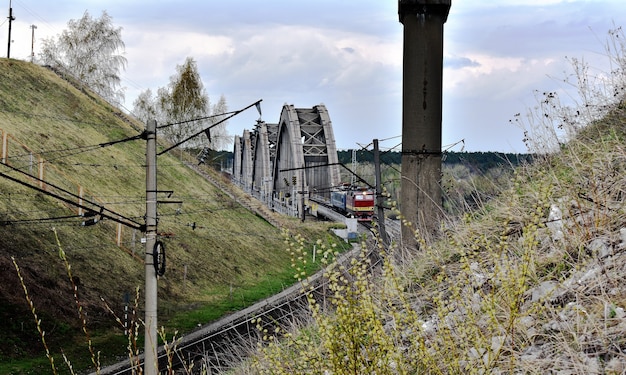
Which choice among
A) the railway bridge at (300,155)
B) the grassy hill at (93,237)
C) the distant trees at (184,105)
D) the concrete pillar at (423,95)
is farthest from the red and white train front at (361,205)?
the concrete pillar at (423,95)

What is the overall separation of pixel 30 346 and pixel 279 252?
21.7m

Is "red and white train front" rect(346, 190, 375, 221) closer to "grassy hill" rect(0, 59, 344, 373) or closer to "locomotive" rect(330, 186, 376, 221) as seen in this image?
"locomotive" rect(330, 186, 376, 221)

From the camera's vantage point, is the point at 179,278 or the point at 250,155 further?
the point at 250,155

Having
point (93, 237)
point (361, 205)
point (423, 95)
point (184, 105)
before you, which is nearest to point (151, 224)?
point (423, 95)

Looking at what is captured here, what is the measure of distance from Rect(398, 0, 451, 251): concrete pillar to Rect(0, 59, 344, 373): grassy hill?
549 cm

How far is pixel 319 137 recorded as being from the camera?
175ft

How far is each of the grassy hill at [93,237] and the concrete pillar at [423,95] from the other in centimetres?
549

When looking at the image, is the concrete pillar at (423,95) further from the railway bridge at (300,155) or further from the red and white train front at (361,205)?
the red and white train front at (361,205)

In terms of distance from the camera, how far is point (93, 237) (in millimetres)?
28375

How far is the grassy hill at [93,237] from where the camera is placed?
21969mm

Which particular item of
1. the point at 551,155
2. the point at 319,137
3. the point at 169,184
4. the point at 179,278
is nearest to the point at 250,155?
the point at 319,137

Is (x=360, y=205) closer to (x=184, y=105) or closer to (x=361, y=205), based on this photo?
(x=361, y=205)

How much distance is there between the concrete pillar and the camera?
30.6 ft

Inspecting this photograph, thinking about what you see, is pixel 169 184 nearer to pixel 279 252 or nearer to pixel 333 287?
pixel 279 252
